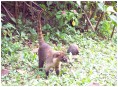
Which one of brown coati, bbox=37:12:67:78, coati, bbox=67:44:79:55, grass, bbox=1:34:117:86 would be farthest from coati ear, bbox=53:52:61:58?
coati, bbox=67:44:79:55

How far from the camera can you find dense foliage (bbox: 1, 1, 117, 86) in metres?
3.78

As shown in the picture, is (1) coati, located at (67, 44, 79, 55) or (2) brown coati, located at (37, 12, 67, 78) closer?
(2) brown coati, located at (37, 12, 67, 78)

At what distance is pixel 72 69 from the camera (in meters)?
4.21

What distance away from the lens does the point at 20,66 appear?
4.12 m

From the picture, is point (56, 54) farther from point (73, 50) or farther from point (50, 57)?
point (73, 50)

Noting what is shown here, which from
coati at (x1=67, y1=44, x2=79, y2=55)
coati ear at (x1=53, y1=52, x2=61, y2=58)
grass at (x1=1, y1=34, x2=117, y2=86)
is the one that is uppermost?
coati ear at (x1=53, y1=52, x2=61, y2=58)

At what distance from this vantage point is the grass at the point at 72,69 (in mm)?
3708

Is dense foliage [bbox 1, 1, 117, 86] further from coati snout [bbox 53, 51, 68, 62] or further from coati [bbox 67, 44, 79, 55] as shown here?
coati snout [bbox 53, 51, 68, 62]

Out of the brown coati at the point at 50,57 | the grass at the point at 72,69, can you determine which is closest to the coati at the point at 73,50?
the grass at the point at 72,69

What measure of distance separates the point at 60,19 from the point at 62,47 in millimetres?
596

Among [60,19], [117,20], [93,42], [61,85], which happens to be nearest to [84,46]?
[93,42]

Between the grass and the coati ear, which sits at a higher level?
the coati ear

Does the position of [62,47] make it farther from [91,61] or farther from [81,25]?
[81,25]

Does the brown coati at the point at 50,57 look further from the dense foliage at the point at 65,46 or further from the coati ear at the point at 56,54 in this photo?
the dense foliage at the point at 65,46
